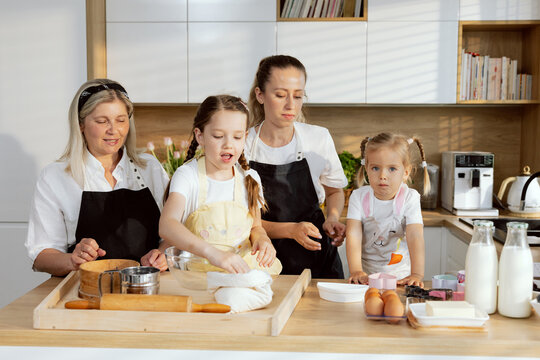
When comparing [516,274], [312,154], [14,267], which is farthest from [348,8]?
[516,274]

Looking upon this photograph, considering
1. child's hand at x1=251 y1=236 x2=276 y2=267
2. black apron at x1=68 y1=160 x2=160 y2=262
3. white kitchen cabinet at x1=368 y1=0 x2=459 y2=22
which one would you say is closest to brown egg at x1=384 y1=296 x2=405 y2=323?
child's hand at x1=251 y1=236 x2=276 y2=267

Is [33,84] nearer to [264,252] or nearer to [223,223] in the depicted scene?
[223,223]

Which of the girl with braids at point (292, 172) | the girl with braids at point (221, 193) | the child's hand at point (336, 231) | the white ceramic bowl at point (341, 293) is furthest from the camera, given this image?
the girl with braids at point (292, 172)

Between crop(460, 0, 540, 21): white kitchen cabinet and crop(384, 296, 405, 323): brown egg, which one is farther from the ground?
crop(460, 0, 540, 21): white kitchen cabinet

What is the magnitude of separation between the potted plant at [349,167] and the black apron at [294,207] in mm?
1093

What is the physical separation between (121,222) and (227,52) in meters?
1.59

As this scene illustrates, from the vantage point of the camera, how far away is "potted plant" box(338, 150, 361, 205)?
3.28 meters

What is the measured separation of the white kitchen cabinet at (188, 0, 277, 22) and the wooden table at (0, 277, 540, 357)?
7.19 ft

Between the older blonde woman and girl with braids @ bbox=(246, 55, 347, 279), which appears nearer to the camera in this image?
the older blonde woman

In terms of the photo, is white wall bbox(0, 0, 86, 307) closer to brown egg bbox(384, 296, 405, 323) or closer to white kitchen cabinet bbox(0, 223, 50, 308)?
white kitchen cabinet bbox(0, 223, 50, 308)

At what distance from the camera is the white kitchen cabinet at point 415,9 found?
3.14 m

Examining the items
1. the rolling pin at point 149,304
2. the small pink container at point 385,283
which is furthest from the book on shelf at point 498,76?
the rolling pin at point 149,304

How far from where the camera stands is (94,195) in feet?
5.92

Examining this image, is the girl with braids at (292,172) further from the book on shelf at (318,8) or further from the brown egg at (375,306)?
the book on shelf at (318,8)
